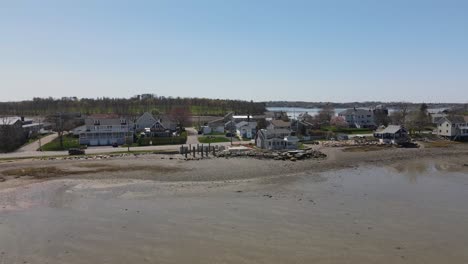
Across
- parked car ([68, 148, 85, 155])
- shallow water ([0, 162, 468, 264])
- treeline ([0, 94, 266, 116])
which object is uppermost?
treeline ([0, 94, 266, 116])

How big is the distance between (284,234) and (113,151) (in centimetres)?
2932

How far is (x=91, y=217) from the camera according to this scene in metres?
20.0

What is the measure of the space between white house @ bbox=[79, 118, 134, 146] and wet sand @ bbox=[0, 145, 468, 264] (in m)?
14.4

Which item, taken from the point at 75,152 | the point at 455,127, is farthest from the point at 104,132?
the point at 455,127

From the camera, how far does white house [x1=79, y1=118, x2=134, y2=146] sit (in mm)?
48062

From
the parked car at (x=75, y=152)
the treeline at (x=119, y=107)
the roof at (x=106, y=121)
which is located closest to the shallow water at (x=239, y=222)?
the parked car at (x=75, y=152)

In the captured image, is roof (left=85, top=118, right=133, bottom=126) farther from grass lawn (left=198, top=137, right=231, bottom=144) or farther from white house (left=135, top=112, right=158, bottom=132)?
white house (left=135, top=112, right=158, bottom=132)

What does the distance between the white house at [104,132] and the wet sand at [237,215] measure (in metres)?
14.4

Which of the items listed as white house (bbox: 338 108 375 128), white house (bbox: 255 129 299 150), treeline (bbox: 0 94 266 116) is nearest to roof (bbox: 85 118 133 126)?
white house (bbox: 255 129 299 150)

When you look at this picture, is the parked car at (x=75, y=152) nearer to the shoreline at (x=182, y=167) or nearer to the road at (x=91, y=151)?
the road at (x=91, y=151)

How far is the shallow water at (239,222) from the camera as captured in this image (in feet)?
49.6

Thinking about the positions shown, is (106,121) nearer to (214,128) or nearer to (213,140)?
(213,140)

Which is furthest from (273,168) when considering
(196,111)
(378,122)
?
(196,111)

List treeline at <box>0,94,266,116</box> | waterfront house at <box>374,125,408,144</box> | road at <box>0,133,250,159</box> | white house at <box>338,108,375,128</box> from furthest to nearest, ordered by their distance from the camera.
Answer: treeline at <box>0,94,266,116</box> → white house at <box>338,108,375,128</box> → waterfront house at <box>374,125,408,144</box> → road at <box>0,133,250,159</box>
